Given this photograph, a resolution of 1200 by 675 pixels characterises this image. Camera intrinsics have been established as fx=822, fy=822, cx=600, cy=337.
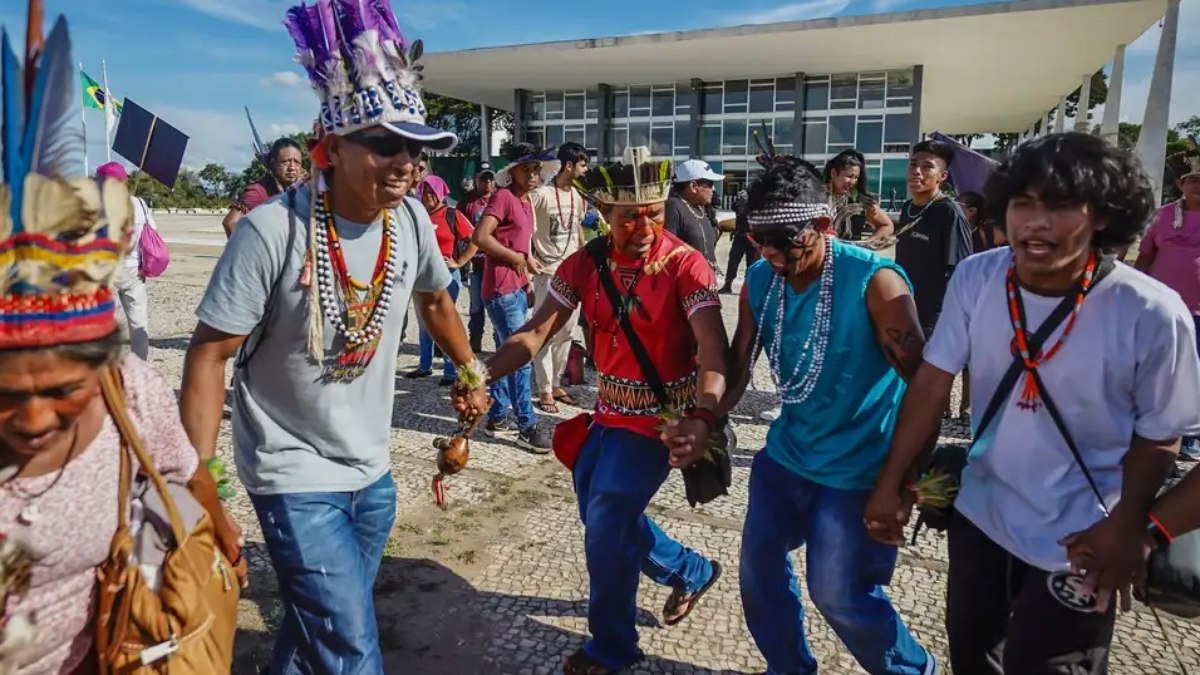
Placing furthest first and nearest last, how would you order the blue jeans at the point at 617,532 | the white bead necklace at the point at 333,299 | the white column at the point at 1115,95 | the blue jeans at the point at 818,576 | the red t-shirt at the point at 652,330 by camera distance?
the white column at the point at 1115,95 → the red t-shirt at the point at 652,330 → the blue jeans at the point at 617,532 → the blue jeans at the point at 818,576 → the white bead necklace at the point at 333,299

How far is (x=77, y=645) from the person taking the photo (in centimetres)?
177

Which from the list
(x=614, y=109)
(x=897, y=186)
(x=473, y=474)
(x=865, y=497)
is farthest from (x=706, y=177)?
(x=614, y=109)

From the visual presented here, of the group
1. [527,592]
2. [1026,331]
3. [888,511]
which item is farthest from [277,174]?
[1026,331]

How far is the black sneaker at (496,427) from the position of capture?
6.20m

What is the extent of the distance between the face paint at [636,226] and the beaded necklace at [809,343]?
53 cm

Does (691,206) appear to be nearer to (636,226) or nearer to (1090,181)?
(636,226)

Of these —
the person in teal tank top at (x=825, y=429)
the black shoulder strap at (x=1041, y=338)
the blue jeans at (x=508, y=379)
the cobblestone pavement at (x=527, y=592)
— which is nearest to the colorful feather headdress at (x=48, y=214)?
the cobblestone pavement at (x=527, y=592)

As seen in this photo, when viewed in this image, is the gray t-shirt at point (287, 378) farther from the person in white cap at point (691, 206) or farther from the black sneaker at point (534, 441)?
the person in white cap at point (691, 206)

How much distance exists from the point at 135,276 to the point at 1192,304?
7.65 m

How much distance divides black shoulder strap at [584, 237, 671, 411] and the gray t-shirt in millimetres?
939

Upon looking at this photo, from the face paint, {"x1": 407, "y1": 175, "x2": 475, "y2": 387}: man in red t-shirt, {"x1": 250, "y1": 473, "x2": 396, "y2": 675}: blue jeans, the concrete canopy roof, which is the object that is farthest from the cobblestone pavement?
the concrete canopy roof

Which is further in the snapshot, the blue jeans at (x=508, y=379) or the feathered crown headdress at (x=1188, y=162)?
the blue jeans at (x=508, y=379)

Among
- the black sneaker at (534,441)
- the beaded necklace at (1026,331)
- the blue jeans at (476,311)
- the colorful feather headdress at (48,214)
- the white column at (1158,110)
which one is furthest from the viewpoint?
the white column at (1158,110)

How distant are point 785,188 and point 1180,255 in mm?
4297
